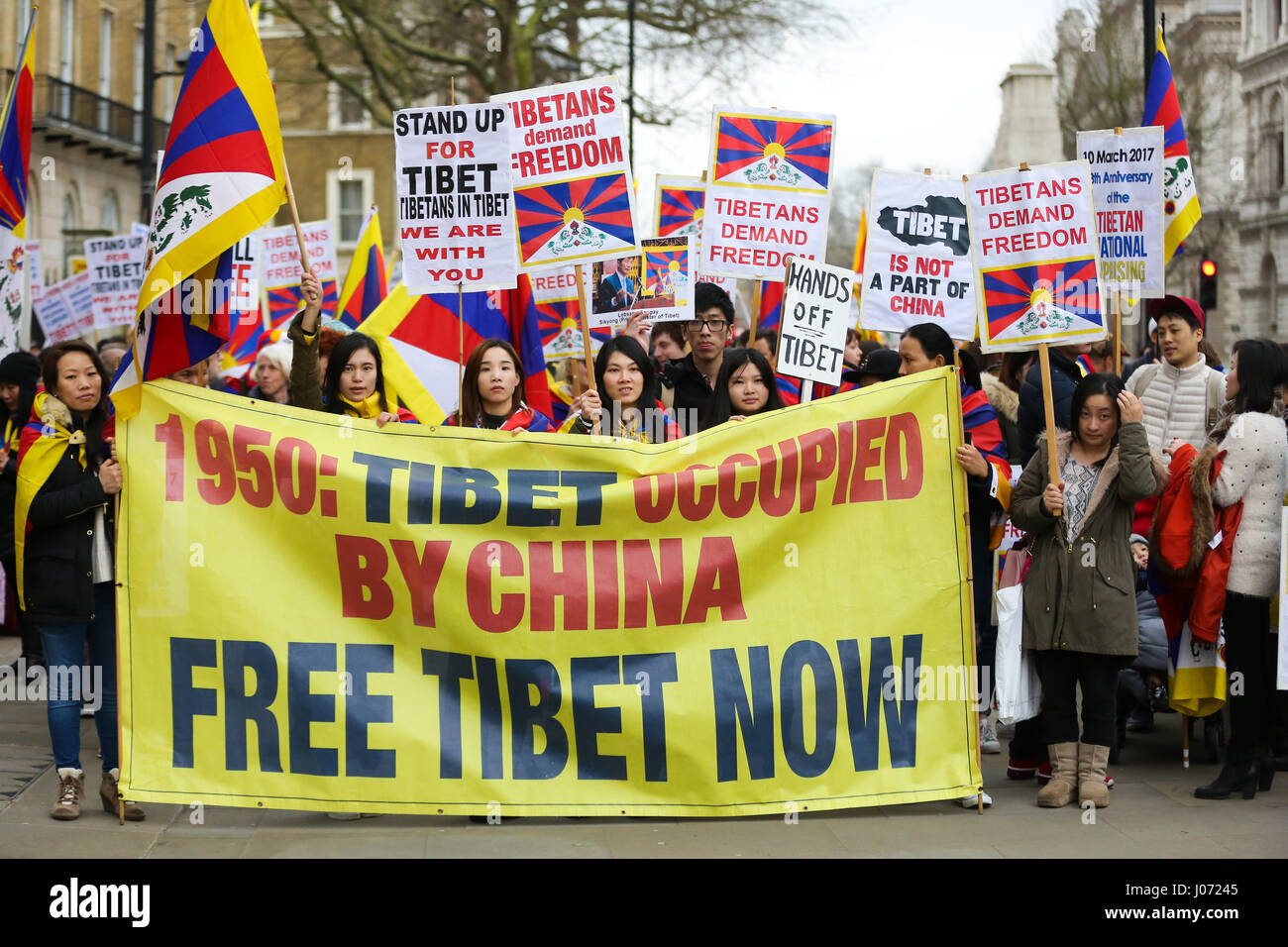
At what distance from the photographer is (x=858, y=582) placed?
21.1 feet

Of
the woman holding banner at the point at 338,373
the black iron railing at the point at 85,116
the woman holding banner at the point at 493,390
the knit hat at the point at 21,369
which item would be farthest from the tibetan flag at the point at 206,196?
the black iron railing at the point at 85,116

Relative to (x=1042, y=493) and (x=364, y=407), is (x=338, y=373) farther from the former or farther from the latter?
(x=1042, y=493)

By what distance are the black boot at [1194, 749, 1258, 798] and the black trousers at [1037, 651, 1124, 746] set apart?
0.59 meters

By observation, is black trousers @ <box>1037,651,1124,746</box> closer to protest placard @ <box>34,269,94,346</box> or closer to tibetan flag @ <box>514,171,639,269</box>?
tibetan flag @ <box>514,171,639,269</box>

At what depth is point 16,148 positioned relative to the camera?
8.77 meters

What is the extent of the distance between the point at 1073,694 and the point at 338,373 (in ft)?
12.5

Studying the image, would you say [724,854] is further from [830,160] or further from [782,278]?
[830,160]

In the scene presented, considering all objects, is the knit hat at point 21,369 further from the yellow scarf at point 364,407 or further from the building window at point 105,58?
the building window at point 105,58

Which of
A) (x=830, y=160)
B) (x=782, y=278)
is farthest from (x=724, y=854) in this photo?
(x=830, y=160)

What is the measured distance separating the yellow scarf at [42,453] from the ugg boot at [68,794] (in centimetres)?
74

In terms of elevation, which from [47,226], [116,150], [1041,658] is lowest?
[1041,658]

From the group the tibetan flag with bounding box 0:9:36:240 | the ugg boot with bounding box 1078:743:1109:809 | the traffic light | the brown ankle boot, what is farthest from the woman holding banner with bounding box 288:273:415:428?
the traffic light

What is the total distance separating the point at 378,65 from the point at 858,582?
2278 cm

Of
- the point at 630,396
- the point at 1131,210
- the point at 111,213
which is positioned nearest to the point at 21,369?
the point at 630,396
